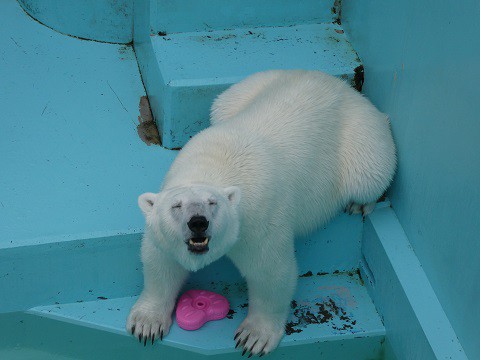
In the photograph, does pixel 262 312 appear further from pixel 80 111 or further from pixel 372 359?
pixel 80 111

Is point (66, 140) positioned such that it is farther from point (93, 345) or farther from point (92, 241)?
point (93, 345)

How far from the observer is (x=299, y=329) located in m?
3.51

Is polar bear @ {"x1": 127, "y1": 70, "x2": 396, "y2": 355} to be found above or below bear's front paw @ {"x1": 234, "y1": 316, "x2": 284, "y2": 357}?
above

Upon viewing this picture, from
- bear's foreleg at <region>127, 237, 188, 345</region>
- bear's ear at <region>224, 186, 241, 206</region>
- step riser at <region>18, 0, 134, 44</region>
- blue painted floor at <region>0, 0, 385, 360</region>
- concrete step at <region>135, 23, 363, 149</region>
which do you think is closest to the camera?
bear's ear at <region>224, 186, 241, 206</region>

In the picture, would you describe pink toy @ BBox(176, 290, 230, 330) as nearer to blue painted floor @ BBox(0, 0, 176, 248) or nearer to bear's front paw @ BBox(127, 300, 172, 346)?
bear's front paw @ BBox(127, 300, 172, 346)

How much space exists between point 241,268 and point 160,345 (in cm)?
48

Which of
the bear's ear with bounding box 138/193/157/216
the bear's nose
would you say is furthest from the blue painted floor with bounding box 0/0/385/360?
the bear's nose

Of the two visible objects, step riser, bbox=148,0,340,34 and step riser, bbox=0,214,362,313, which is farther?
step riser, bbox=148,0,340,34

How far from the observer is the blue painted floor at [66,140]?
3.49 m

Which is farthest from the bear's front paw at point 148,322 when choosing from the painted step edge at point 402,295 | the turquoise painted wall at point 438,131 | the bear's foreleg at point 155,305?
the turquoise painted wall at point 438,131

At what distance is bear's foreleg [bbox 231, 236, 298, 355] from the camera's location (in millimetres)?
3178

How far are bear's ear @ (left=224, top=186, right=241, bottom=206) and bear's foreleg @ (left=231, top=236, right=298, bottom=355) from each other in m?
0.28

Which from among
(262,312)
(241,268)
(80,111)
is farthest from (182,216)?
(80,111)

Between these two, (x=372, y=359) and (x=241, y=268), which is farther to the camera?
(x=372, y=359)
